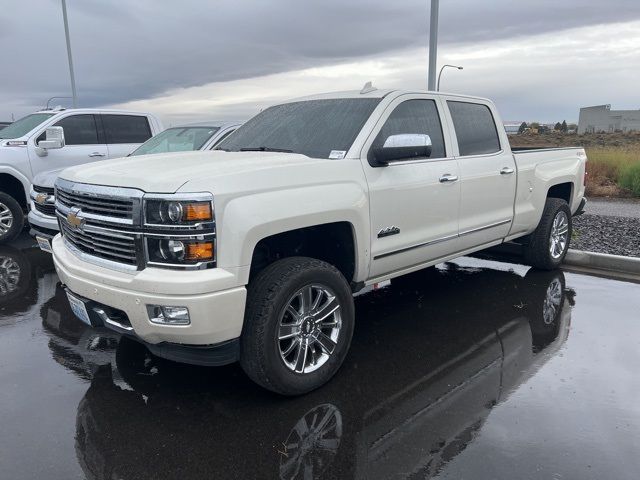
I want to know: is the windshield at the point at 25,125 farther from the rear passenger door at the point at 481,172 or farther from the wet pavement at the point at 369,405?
the rear passenger door at the point at 481,172

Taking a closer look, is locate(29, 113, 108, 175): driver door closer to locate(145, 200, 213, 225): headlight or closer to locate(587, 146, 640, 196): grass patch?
locate(145, 200, 213, 225): headlight

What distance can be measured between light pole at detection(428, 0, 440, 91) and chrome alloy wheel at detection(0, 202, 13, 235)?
6.86 metres

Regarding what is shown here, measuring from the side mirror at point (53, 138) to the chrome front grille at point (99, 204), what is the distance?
4.98m

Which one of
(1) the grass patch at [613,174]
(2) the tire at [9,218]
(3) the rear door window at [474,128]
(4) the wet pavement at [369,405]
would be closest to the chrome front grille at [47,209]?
(4) the wet pavement at [369,405]

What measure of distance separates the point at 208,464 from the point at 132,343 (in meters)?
1.88

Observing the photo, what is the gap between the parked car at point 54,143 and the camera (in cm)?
838

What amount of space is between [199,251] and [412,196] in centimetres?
192

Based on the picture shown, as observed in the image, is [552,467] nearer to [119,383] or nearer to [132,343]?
[119,383]

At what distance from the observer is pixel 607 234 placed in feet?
27.0

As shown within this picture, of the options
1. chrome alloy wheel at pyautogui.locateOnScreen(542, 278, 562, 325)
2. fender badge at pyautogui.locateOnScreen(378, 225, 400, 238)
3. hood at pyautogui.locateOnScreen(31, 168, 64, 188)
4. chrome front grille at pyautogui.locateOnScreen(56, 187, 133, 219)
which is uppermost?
chrome front grille at pyautogui.locateOnScreen(56, 187, 133, 219)

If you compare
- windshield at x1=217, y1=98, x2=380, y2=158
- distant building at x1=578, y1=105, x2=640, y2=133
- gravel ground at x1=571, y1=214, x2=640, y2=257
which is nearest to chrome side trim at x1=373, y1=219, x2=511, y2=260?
windshield at x1=217, y1=98, x2=380, y2=158

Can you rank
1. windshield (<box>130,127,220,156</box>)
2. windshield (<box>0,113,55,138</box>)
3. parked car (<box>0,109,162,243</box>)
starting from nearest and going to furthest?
windshield (<box>130,127,220,156</box>)
parked car (<box>0,109,162,243</box>)
windshield (<box>0,113,55,138</box>)

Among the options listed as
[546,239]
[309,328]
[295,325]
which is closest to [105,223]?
[295,325]

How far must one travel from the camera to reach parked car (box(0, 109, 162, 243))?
27.5ft
